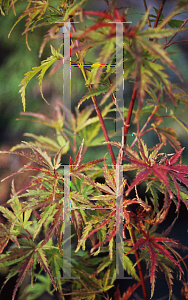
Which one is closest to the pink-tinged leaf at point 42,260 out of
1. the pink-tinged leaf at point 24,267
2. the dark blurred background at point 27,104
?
the pink-tinged leaf at point 24,267

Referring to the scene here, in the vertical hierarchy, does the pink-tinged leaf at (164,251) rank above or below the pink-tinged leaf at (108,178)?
below

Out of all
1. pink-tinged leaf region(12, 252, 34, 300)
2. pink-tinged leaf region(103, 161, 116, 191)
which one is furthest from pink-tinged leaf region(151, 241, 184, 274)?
pink-tinged leaf region(12, 252, 34, 300)

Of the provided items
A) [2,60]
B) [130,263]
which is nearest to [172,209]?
[130,263]

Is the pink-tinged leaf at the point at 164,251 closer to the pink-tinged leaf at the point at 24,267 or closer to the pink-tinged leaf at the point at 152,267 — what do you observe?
the pink-tinged leaf at the point at 152,267

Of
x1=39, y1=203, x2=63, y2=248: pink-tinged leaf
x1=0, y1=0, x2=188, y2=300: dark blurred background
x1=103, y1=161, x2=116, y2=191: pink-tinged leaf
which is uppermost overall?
x1=0, y1=0, x2=188, y2=300: dark blurred background

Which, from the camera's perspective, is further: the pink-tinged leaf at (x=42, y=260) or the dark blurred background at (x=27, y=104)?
the dark blurred background at (x=27, y=104)

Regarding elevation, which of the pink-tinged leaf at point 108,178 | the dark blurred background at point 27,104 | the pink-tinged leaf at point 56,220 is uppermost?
the dark blurred background at point 27,104

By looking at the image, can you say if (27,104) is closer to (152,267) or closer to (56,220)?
(56,220)

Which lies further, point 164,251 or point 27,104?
point 27,104

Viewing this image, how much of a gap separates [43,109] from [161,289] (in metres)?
0.61

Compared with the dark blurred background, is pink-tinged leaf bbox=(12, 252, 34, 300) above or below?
below

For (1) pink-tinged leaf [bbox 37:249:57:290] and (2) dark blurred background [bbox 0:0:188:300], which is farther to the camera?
(2) dark blurred background [bbox 0:0:188:300]

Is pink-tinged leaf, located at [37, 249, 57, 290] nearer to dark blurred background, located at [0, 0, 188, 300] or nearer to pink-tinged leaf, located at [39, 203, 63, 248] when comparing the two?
pink-tinged leaf, located at [39, 203, 63, 248]

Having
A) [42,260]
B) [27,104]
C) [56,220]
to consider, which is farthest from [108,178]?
[27,104]
